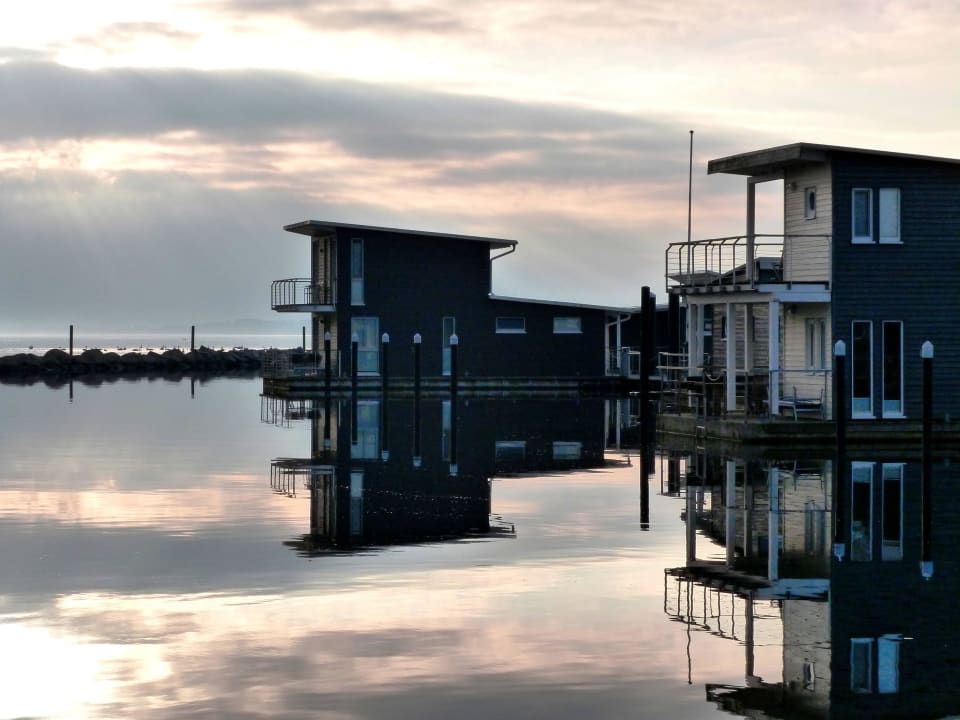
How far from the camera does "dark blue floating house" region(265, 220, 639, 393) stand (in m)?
57.1

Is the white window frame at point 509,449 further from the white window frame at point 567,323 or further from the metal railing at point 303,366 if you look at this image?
the white window frame at point 567,323

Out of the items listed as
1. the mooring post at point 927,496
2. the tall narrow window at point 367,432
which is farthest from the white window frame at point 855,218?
the tall narrow window at point 367,432

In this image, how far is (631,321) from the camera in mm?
64438

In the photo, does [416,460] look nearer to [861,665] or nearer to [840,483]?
[840,483]

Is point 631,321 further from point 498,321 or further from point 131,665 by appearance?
point 131,665

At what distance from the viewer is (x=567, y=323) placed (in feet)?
196

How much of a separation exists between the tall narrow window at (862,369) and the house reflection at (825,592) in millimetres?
6968

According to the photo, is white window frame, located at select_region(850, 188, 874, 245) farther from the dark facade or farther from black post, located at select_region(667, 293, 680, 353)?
the dark facade

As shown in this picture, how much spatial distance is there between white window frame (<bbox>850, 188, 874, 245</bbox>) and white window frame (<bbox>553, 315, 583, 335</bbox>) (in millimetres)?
27759

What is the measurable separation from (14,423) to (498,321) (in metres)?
22.7

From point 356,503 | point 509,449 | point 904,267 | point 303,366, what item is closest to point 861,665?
point 356,503

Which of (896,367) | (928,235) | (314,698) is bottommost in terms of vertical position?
(314,698)

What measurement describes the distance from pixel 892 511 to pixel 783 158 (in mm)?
13211

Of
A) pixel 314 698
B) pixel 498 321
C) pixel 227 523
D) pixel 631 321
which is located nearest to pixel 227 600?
pixel 314 698
